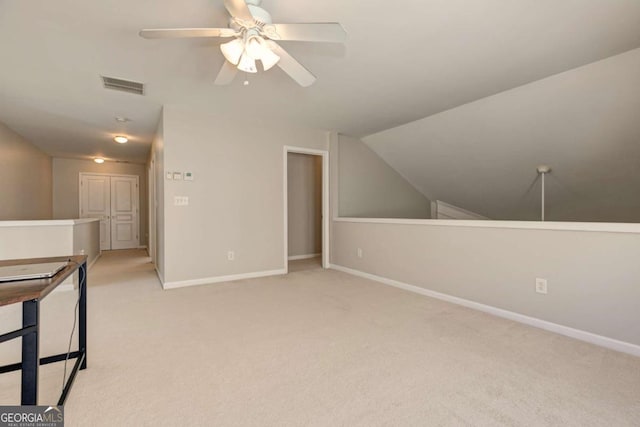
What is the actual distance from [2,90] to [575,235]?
18.4 feet

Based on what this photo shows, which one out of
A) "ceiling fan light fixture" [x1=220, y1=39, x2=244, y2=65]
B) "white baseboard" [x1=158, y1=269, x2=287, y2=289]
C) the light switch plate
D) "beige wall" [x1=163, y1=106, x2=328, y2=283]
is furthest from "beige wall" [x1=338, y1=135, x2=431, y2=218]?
"ceiling fan light fixture" [x1=220, y1=39, x2=244, y2=65]

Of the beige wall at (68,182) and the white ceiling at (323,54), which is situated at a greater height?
the white ceiling at (323,54)

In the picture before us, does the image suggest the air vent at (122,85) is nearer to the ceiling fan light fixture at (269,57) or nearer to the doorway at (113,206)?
the ceiling fan light fixture at (269,57)

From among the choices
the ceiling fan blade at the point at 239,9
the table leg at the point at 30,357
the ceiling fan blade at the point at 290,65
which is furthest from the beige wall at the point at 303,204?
the table leg at the point at 30,357

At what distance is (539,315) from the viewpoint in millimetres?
2518

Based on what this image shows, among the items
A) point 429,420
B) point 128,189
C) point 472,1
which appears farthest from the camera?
point 128,189

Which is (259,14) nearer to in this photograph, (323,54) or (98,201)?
(323,54)

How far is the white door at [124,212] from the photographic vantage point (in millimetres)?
7406

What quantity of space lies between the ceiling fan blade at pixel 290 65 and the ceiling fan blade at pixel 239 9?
24 cm

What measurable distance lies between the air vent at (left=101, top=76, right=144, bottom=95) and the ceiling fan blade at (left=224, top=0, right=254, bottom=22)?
6.29 feet

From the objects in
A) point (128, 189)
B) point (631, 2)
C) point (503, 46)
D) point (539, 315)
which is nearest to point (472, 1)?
point (503, 46)

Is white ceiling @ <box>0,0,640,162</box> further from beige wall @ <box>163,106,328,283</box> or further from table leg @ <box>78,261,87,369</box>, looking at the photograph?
table leg @ <box>78,261,87,369</box>

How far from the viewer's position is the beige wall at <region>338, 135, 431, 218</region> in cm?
513

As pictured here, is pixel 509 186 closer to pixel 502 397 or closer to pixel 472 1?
pixel 472 1
